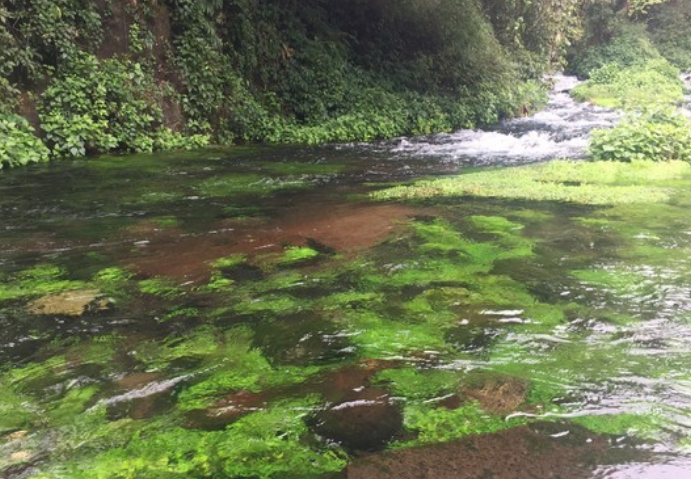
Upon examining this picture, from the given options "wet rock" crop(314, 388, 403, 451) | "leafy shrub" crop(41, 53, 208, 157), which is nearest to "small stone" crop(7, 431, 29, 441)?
"wet rock" crop(314, 388, 403, 451)

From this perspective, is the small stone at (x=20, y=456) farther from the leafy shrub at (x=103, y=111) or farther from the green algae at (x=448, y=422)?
the leafy shrub at (x=103, y=111)

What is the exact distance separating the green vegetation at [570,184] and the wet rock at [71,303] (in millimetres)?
4588

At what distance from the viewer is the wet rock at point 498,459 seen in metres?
2.67

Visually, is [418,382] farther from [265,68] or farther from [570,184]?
[265,68]

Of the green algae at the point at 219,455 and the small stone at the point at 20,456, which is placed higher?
the small stone at the point at 20,456

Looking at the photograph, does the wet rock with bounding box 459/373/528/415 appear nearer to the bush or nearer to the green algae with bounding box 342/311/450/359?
the green algae with bounding box 342/311/450/359

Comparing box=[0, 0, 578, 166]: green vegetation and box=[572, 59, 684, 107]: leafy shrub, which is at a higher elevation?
box=[0, 0, 578, 166]: green vegetation

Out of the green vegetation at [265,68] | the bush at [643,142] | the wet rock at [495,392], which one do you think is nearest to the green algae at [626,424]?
the wet rock at [495,392]

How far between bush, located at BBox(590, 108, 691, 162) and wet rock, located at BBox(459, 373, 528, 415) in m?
9.37

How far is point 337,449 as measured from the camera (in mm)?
2887

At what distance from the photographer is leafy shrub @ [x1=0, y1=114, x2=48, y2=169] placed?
34.4 feet

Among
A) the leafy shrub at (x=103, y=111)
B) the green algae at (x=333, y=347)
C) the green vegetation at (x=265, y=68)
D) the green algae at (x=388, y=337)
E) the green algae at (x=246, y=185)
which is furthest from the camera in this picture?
the green vegetation at (x=265, y=68)

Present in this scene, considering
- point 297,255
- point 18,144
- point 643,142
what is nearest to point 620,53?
point 643,142

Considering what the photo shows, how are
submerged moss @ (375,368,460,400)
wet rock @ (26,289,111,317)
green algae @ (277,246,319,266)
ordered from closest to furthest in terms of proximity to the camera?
submerged moss @ (375,368,460,400), wet rock @ (26,289,111,317), green algae @ (277,246,319,266)
